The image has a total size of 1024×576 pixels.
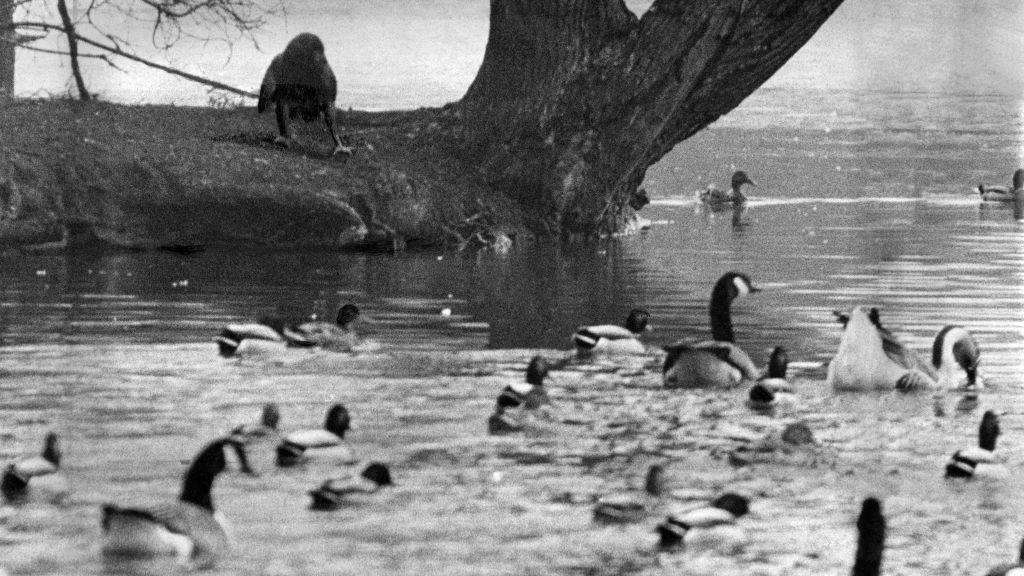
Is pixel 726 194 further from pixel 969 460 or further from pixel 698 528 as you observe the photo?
pixel 698 528

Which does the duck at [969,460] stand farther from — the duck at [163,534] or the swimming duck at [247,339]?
the swimming duck at [247,339]

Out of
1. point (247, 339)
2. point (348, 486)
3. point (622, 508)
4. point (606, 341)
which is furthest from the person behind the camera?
point (606, 341)

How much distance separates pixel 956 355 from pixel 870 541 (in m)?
7.99

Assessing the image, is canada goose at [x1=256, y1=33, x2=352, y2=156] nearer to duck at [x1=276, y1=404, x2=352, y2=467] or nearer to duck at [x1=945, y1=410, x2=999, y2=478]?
duck at [x1=276, y1=404, x2=352, y2=467]

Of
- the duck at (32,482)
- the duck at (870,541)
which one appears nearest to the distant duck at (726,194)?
the duck at (32,482)

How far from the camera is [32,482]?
40.4 feet

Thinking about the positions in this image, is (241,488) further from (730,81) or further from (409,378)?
(730,81)

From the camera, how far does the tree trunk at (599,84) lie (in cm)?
3102

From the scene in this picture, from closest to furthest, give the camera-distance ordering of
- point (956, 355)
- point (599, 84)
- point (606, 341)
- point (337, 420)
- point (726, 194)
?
point (337, 420) → point (956, 355) → point (606, 341) → point (599, 84) → point (726, 194)

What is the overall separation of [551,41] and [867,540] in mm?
22953

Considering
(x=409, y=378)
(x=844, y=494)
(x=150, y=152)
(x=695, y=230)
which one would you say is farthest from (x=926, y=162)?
(x=844, y=494)

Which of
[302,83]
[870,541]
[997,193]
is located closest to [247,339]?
[870,541]

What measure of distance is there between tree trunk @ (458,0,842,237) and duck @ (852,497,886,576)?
70.7ft

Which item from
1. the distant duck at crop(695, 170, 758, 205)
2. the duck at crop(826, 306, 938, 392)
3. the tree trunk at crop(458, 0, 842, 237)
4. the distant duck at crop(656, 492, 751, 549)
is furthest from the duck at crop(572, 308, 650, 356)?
the distant duck at crop(695, 170, 758, 205)
